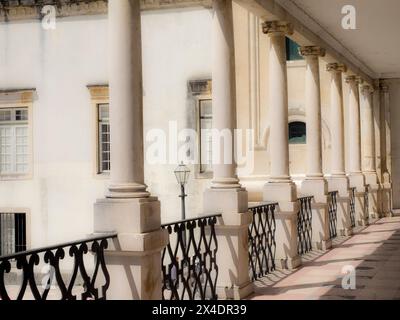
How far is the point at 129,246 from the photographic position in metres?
5.55

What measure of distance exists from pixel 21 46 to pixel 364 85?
39.0 ft

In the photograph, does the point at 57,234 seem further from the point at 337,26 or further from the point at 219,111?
the point at 219,111

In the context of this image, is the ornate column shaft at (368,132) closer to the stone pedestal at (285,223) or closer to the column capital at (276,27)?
the column capital at (276,27)

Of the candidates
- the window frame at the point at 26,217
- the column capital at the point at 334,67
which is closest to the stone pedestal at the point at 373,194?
the column capital at the point at 334,67

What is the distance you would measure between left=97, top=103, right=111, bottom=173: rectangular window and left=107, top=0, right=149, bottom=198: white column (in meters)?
15.1

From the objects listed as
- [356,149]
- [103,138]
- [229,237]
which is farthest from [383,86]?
[229,237]

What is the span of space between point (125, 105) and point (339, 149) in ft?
32.6

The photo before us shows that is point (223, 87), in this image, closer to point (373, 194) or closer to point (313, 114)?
point (313, 114)

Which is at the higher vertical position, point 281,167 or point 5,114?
point 5,114

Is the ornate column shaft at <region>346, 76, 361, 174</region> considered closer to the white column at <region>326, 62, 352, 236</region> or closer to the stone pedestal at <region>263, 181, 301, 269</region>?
the white column at <region>326, 62, 352, 236</region>

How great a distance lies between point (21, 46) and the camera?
70.0 ft

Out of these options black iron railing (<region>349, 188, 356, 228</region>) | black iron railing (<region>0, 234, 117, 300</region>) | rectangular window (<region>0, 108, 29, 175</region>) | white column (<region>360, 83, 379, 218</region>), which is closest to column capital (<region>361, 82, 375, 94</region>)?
white column (<region>360, 83, 379, 218</region>)

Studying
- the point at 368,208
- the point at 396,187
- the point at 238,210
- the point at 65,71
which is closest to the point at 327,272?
the point at 238,210

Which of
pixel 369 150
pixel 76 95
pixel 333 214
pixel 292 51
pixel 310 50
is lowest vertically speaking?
pixel 333 214
